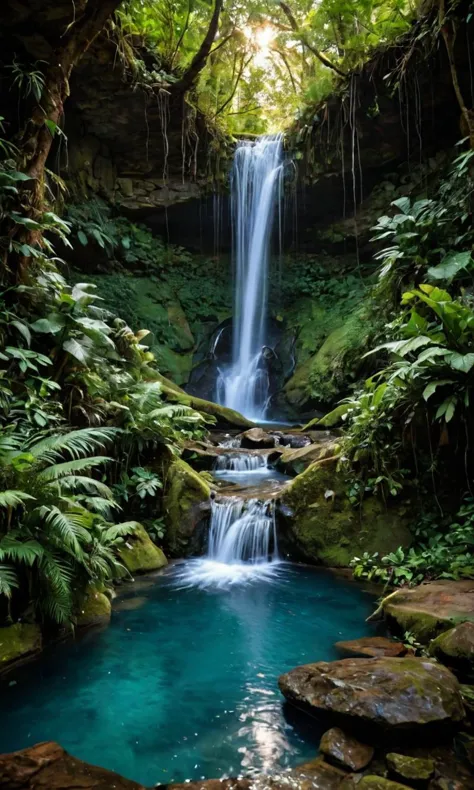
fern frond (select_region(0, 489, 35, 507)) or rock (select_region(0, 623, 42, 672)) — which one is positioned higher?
fern frond (select_region(0, 489, 35, 507))

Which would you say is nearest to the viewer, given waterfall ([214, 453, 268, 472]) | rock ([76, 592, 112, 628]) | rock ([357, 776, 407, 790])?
rock ([357, 776, 407, 790])

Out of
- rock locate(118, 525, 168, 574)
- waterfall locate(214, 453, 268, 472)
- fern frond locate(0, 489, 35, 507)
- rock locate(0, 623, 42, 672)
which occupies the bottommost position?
rock locate(0, 623, 42, 672)

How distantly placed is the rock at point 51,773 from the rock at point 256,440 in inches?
261

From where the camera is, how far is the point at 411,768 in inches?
98.7

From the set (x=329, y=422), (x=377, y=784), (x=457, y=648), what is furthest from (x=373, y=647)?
(x=329, y=422)

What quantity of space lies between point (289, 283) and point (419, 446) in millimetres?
9928

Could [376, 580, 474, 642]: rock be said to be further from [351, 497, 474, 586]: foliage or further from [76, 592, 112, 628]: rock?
[76, 592, 112, 628]: rock

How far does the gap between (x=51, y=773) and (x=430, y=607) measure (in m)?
2.73

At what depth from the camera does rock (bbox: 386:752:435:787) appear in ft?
8.05

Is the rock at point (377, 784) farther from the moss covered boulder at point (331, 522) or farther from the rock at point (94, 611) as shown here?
the moss covered boulder at point (331, 522)

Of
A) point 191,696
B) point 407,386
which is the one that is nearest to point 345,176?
point 407,386

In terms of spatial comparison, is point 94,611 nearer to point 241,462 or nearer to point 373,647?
point 373,647

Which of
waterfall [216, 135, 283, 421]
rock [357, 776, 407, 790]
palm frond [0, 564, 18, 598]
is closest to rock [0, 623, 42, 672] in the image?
palm frond [0, 564, 18, 598]

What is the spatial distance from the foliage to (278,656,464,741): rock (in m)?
1.52
